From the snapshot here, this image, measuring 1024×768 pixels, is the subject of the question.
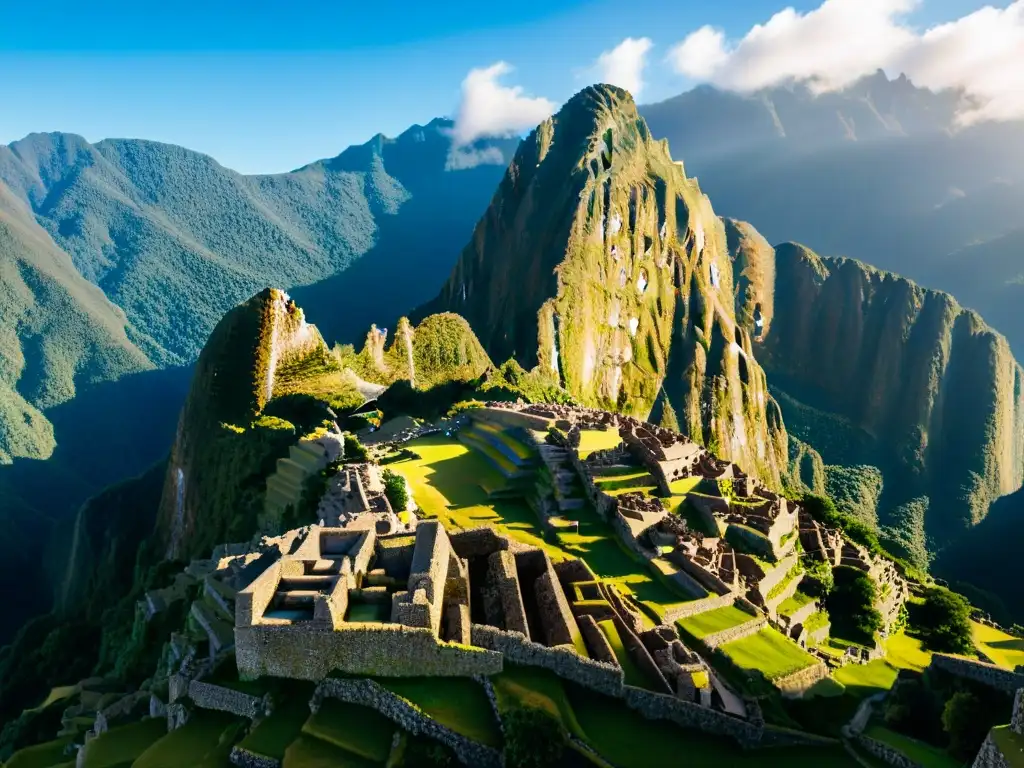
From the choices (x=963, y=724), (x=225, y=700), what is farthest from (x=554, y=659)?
(x=963, y=724)

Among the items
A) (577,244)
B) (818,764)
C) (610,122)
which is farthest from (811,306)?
(818,764)

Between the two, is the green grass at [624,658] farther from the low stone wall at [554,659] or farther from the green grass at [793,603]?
the green grass at [793,603]

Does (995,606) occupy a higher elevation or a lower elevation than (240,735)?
lower

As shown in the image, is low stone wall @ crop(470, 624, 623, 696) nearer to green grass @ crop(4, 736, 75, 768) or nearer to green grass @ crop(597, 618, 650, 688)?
green grass @ crop(597, 618, 650, 688)

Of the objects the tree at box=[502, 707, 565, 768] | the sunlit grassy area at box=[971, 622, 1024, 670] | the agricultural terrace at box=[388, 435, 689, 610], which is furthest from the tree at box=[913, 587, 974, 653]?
the tree at box=[502, 707, 565, 768]

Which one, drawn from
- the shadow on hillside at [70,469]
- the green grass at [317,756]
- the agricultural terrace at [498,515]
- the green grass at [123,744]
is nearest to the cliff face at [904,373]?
the agricultural terrace at [498,515]

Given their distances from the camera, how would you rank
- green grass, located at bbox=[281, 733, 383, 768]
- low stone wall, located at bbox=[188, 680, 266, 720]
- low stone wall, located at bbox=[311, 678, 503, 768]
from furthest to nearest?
low stone wall, located at bbox=[188, 680, 266, 720], low stone wall, located at bbox=[311, 678, 503, 768], green grass, located at bbox=[281, 733, 383, 768]

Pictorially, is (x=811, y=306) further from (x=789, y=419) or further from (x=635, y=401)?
(x=635, y=401)
